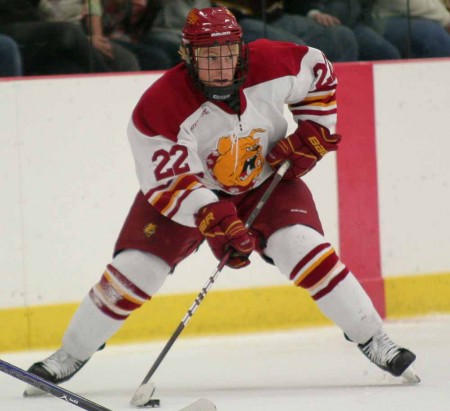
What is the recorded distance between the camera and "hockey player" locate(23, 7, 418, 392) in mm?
3123

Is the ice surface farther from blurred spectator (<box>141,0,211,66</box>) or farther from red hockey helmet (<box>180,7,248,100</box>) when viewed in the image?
blurred spectator (<box>141,0,211,66</box>)

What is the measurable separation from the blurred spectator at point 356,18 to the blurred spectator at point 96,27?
63cm

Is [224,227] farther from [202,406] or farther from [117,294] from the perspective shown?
[202,406]

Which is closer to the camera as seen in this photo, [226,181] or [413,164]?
[226,181]

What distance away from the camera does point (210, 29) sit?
3.11 metres

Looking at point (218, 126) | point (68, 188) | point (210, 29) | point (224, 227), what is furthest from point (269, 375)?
point (210, 29)

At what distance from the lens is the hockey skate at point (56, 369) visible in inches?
130

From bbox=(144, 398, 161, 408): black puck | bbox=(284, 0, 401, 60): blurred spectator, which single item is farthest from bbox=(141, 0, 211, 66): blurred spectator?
bbox=(144, 398, 161, 408): black puck

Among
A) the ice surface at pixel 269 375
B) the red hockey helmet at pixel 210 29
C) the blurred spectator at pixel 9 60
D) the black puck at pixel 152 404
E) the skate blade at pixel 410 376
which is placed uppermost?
the red hockey helmet at pixel 210 29

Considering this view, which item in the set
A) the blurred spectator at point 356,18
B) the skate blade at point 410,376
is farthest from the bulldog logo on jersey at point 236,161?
the blurred spectator at point 356,18

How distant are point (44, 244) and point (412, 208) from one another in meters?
1.29

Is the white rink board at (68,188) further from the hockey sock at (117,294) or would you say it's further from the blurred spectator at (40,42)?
the hockey sock at (117,294)

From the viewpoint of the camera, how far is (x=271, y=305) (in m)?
4.21

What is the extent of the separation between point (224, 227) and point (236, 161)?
26cm
